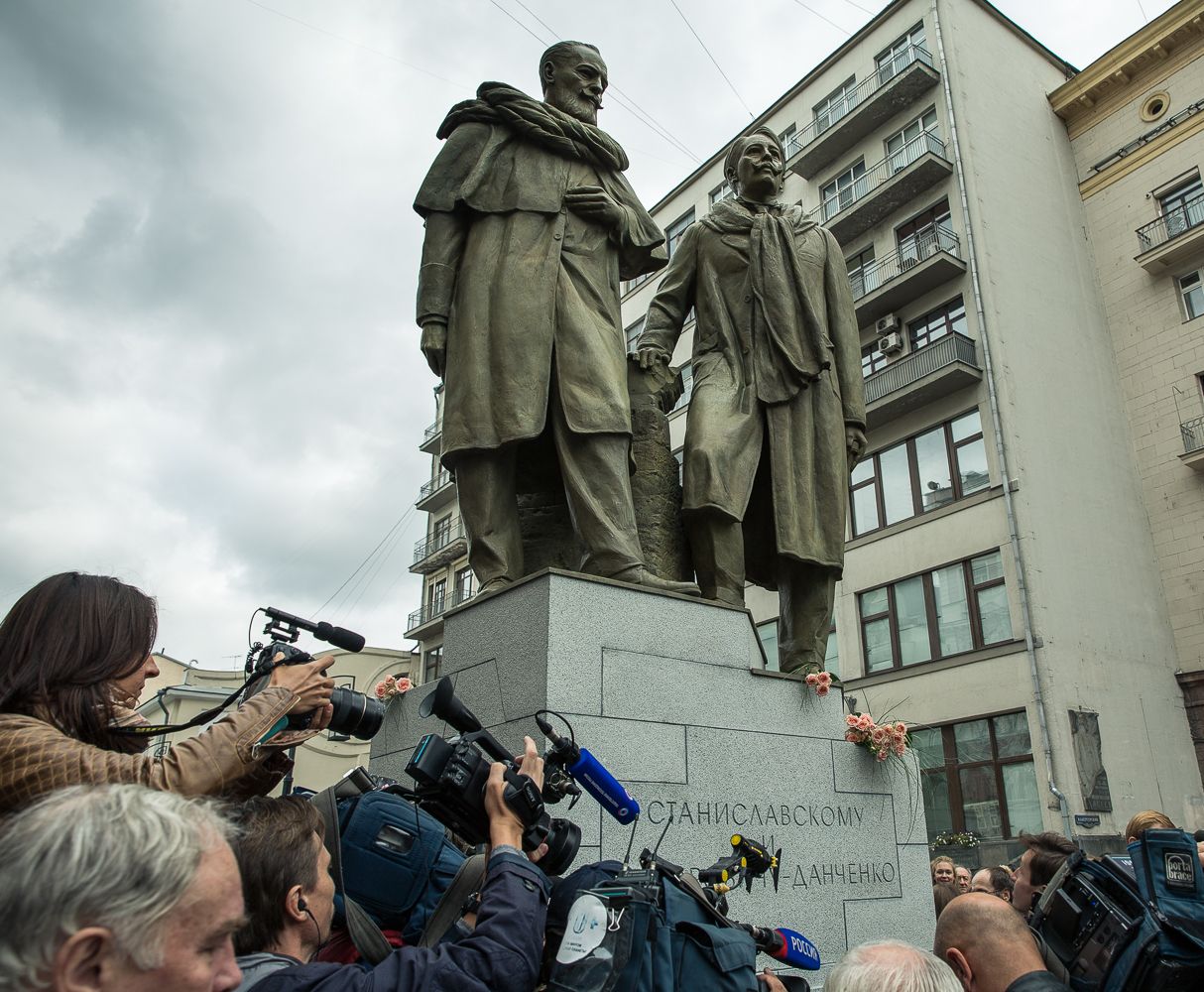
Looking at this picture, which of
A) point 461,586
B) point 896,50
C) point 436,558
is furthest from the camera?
point 436,558

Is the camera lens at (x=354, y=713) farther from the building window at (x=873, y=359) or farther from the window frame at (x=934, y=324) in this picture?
the building window at (x=873, y=359)

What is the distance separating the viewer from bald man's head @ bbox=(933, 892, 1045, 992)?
235 cm

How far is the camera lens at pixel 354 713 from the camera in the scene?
2766 millimetres

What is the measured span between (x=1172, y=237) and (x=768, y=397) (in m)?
20.9

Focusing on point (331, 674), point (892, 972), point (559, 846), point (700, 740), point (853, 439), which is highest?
point (331, 674)

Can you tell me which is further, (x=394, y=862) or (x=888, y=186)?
(x=888, y=186)

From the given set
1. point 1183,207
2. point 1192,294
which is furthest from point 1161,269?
point 1183,207

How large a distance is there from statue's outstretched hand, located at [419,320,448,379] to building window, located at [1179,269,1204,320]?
22.0 metres

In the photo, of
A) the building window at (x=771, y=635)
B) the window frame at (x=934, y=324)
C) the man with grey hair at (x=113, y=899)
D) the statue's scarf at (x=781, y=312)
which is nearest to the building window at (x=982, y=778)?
the building window at (x=771, y=635)

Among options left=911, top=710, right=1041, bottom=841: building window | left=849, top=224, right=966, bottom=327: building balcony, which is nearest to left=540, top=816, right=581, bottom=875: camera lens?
left=911, top=710, right=1041, bottom=841: building window

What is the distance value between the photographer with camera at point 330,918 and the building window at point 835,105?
28.6 meters

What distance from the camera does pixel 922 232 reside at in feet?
82.2

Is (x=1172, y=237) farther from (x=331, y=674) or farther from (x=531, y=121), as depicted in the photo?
(x=531, y=121)

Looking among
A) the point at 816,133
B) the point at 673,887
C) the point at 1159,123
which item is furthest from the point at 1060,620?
the point at 673,887
